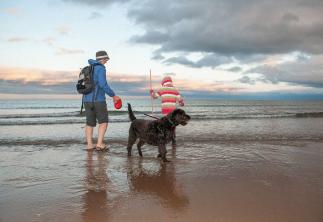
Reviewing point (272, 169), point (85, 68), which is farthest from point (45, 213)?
point (85, 68)

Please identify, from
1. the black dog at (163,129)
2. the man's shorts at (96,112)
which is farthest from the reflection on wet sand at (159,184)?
the man's shorts at (96,112)

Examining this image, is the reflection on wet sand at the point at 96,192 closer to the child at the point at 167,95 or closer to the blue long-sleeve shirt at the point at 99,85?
the blue long-sleeve shirt at the point at 99,85

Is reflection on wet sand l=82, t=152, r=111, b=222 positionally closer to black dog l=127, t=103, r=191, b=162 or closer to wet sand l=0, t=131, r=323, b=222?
wet sand l=0, t=131, r=323, b=222

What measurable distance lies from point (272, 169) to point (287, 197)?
160 centimetres

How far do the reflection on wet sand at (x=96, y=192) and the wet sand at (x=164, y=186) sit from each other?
0.01 metres

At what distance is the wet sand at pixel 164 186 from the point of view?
3.61 metres

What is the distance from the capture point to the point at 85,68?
291 inches

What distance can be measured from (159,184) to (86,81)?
3.40m

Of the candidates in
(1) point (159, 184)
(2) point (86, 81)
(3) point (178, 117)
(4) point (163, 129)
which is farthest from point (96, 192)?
(2) point (86, 81)

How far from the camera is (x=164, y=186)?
4.73m

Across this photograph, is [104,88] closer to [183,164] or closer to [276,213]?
[183,164]

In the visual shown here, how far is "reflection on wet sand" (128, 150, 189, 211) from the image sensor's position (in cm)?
404

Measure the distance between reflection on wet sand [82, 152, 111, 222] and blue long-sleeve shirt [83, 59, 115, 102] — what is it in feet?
4.96

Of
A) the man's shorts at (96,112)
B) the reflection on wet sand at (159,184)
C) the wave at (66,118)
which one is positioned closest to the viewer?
the reflection on wet sand at (159,184)
